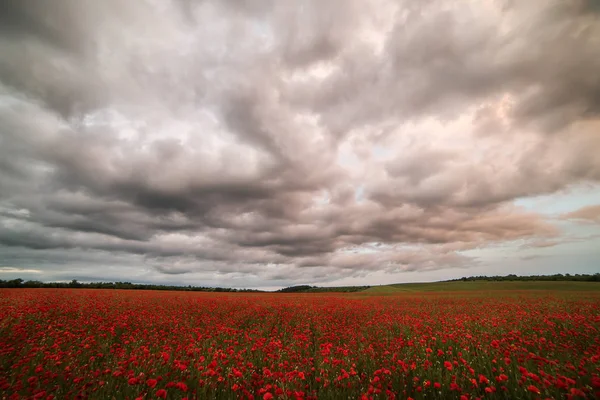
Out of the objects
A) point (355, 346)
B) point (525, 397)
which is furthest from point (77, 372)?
point (525, 397)

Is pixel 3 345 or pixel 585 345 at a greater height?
pixel 3 345

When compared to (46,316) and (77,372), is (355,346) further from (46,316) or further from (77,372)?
(46,316)

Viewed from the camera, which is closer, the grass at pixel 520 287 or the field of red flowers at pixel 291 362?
the field of red flowers at pixel 291 362

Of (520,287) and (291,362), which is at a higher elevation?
(291,362)

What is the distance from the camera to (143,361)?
258 inches

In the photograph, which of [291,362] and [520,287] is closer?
[291,362]

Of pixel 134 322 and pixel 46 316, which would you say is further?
pixel 46 316

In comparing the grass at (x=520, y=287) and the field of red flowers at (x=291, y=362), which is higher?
the field of red flowers at (x=291, y=362)

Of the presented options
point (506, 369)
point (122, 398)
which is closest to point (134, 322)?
point (122, 398)

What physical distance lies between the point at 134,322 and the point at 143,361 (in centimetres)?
669

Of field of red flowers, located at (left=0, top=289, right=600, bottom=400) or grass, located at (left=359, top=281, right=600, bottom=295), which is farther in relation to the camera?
grass, located at (left=359, top=281, right=600, bottom=295)

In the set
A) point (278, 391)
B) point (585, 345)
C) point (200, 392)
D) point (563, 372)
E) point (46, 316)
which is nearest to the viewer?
point (278, 391)

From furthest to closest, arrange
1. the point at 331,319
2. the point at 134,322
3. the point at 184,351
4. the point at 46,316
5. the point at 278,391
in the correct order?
the point at 331,319 → the point at 46,316 → the point at 134,322 → the point at 184,351 → the point at 278,391

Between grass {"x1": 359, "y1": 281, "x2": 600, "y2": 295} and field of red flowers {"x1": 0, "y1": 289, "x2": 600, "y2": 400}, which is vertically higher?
field of red flowers {"x1": 0, "y1": 289, "x2": 600, "y2": 400}
